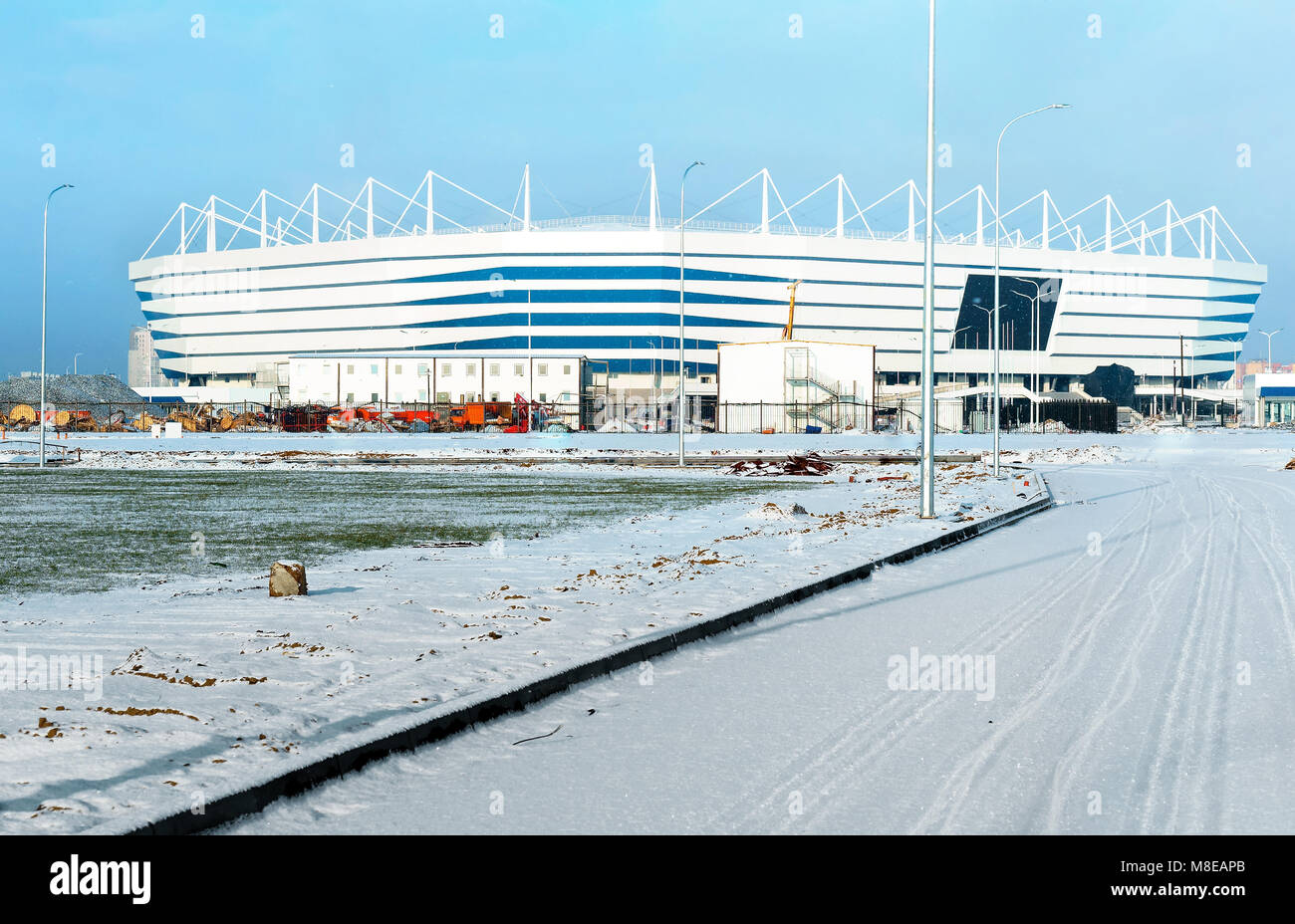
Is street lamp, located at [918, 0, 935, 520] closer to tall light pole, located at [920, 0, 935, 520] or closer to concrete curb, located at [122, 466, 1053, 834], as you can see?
tall light pole, located at [920, 0, 935, 520]

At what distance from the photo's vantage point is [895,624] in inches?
387

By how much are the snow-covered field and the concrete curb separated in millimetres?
91

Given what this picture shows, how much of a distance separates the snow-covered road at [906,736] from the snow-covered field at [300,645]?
1.77ft

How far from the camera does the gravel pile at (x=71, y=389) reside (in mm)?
119062

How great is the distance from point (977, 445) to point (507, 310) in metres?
80.7

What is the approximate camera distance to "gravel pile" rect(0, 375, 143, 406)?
119 metres

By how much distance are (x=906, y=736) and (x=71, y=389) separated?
5491 inches

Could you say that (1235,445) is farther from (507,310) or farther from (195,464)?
(507,310)

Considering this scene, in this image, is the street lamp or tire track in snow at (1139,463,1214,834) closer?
tire track in snow at (1139,463,1214,834)

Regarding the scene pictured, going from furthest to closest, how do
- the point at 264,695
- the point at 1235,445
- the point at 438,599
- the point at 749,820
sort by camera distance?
the point at 1235,445, the point at 438,599, the point at 264,695, the point at 749,820

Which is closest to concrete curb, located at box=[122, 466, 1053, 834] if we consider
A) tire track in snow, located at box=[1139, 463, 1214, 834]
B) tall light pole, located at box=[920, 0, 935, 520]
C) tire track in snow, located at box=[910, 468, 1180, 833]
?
tire track in snow, located at box=[910, 468, 1180, 833]

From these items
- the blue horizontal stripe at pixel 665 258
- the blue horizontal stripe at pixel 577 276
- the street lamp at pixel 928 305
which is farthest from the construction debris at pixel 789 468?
the blue horizontal stripe at pixel 665 258

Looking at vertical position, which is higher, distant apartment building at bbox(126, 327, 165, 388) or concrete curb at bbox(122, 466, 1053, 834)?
distant apartment building at bbox(126, 327, 165, 388)
